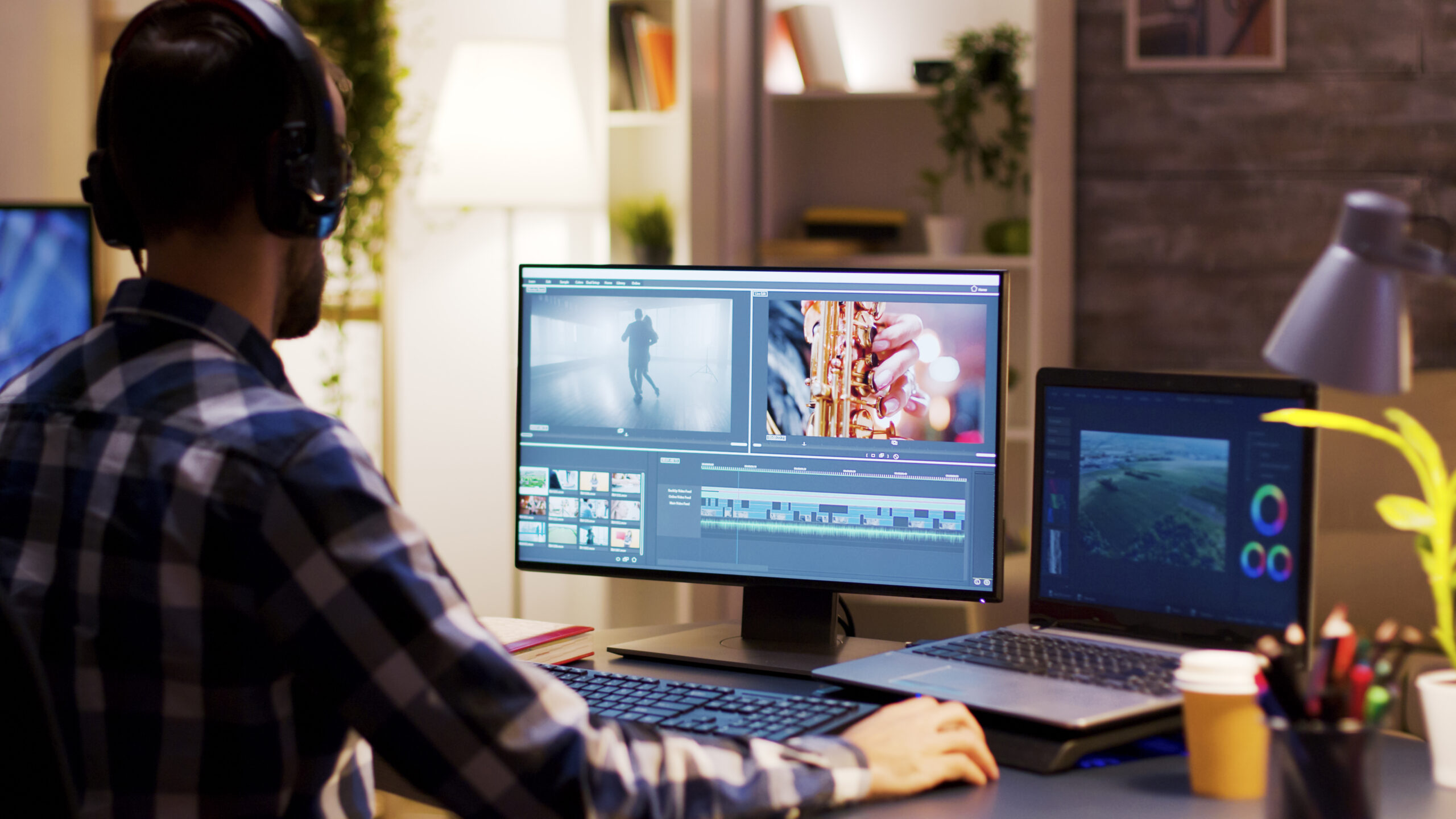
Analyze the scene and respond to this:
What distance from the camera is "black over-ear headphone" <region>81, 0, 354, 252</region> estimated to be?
0.93 m

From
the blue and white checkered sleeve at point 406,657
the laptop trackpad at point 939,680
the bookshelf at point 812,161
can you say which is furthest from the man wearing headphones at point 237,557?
the bookshelf at point 812,161

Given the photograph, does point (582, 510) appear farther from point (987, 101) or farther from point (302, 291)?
point (987, 101)

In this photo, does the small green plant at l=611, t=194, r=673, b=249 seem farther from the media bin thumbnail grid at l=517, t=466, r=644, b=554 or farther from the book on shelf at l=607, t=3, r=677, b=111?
the media bin thumbnail grid at l=517, t=466, r=644, b=554

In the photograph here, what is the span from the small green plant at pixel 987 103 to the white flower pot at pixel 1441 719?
8.57 ft

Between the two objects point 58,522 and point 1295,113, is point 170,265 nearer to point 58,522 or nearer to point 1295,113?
point 58,522

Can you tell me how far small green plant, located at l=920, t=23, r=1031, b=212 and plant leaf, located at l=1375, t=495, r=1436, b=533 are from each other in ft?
8.69

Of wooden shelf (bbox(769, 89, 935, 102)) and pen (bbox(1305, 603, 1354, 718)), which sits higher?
wooden shelf (bbox(769, 89, 935, 102))

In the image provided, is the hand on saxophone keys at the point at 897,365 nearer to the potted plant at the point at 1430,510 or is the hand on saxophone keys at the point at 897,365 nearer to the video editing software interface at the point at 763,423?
the video editing software interface at the point at 763,423

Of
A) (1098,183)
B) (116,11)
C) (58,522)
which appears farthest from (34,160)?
(1098,183)

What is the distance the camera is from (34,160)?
274 centimetres

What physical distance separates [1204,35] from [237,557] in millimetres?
3345

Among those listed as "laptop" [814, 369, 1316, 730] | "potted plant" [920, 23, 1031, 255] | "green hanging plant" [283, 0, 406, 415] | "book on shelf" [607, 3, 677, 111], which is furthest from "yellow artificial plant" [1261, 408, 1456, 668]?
"green hanging plant" [283, 0, 406, 415]

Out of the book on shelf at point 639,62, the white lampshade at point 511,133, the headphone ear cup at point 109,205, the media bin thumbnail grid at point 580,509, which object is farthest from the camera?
the book on shelf at point 639,62

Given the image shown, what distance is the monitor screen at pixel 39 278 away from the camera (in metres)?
2.40
